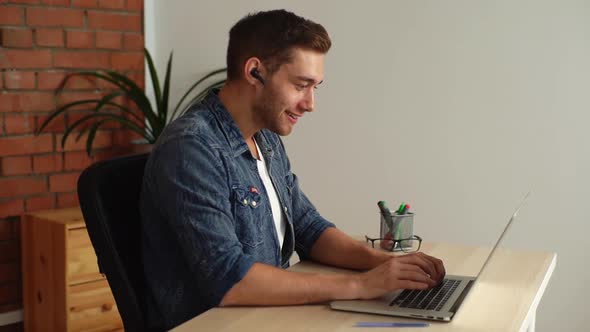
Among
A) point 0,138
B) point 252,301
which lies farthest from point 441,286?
point 0,138

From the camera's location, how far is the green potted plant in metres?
3.47

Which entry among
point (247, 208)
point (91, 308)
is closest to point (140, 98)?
point (91, 308)

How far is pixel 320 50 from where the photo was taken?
6.34 ft

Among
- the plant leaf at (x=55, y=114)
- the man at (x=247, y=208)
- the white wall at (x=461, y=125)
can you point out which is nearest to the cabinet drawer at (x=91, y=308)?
the plant leaf at (x=55, y=114)

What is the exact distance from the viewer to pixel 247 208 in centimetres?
183

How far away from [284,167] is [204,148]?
0.44 m

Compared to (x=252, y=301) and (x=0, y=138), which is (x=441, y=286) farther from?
(x=0, y=138)

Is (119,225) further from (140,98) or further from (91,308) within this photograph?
(140,98)

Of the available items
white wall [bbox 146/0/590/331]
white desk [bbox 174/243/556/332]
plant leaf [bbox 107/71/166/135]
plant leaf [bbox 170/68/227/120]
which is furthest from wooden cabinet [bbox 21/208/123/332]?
white desk [bbox 174/243/556/332]

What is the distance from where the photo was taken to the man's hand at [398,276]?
1.65 metres

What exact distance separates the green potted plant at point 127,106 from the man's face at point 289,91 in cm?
169

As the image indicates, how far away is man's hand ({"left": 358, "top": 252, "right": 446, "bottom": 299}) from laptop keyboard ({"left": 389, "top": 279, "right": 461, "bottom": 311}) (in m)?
0.02

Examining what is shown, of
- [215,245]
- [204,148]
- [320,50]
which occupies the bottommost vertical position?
[215,245]

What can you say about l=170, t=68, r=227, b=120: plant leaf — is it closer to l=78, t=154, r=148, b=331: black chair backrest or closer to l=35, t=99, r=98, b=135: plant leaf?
l=35, t=99, r=98, b=135: plant leaf
